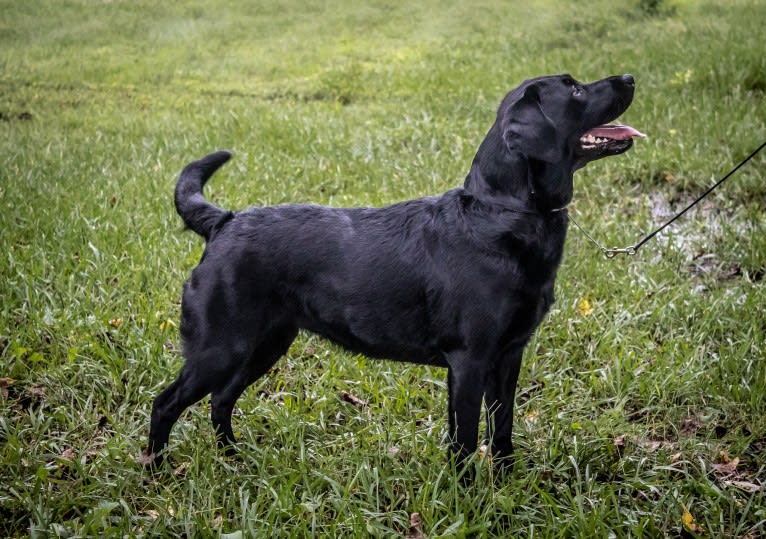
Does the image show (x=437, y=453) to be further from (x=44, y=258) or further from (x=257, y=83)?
(x=257, y=83)

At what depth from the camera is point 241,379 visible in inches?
129

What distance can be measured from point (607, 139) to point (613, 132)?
68mm

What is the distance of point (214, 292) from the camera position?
9.77ft

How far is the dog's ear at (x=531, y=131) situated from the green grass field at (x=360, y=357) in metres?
1.25

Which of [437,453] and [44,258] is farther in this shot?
[44,258]

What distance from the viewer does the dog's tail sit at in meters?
3.18

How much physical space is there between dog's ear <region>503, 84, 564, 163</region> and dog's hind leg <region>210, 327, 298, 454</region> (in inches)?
49.6

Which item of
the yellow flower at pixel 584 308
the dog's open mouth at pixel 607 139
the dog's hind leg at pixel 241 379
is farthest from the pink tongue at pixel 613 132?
the yellow flower at pixel 584 308

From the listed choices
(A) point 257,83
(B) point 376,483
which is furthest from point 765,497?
(A) point 257,83

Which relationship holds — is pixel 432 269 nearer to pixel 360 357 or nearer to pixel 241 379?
pixel 241 379

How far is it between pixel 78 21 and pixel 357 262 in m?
9.15

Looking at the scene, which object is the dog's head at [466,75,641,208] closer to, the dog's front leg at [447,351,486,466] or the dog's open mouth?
the dog's open mouth

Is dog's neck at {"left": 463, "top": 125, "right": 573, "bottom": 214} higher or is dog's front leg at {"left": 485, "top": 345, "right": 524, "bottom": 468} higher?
dog's neck at {"left": 463, "top": 125, "right": 573, "bottom": 214}

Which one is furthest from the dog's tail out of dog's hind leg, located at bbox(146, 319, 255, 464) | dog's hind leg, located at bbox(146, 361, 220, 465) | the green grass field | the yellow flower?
the yellow flower
